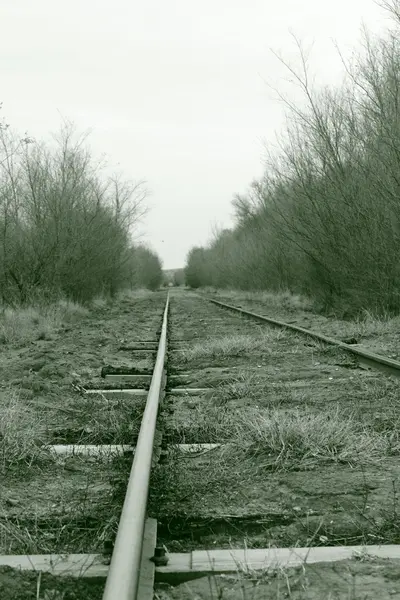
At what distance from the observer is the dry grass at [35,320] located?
1294 cm

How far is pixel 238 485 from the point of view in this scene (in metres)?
3.26

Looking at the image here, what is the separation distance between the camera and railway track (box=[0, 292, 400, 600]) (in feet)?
7.36

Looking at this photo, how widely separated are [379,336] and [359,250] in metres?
4.01

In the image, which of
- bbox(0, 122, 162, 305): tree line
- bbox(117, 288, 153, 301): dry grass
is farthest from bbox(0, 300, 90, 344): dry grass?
bbox(117, 288, 153, 301): dry grass

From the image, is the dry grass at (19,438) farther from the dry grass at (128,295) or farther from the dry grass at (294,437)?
the dry grass at (128,295)

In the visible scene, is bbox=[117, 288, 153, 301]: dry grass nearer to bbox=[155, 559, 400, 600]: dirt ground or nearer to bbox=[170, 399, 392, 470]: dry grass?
bbox=[170, 399, 392, 470]: dry grass

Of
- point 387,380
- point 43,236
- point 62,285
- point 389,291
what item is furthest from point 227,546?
point 62,285

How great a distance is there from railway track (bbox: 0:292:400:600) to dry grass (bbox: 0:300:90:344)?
22.9ft

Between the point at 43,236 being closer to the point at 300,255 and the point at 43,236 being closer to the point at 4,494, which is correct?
the point at 300,255

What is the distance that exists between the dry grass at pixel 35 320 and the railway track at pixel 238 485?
22.9 ft

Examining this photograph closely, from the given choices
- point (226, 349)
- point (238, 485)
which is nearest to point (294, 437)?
point (238, 485)

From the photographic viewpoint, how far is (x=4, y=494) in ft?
10.3

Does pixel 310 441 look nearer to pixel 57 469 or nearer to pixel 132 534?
pixel 57 469

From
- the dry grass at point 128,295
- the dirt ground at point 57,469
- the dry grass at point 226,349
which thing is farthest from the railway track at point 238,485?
the dry grass at point 128,295
